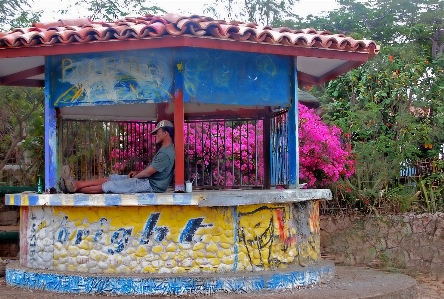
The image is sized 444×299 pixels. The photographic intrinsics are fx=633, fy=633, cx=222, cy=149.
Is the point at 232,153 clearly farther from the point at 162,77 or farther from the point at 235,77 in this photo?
the point at 162,77

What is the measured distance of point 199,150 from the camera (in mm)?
12234

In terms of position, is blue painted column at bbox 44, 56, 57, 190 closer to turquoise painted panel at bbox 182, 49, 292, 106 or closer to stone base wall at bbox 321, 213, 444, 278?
turquoise painted panel at bbox 182, 49, 292, 106

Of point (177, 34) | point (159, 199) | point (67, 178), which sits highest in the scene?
point (177, 34)

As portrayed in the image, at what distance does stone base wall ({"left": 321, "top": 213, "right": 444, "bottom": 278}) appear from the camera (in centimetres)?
1230

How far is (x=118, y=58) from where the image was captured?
8383 mm

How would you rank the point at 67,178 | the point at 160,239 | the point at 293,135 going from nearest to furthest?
the point at 160,239 < the point at 67,178 < the point at 293,135

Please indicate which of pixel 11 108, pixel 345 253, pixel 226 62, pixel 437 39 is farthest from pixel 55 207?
pixel 437 39

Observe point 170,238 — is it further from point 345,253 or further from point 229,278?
point 345,253

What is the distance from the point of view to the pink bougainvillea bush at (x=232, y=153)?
1184 centimetres

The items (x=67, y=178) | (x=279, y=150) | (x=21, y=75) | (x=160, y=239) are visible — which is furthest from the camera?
(x=279, y=150)

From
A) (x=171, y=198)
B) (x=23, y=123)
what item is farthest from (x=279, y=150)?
(x=23, y=123)

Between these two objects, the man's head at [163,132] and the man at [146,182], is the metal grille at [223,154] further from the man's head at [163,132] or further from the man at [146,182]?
the man at [146,182]

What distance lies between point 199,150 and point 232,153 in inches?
27.6

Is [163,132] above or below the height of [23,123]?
below
